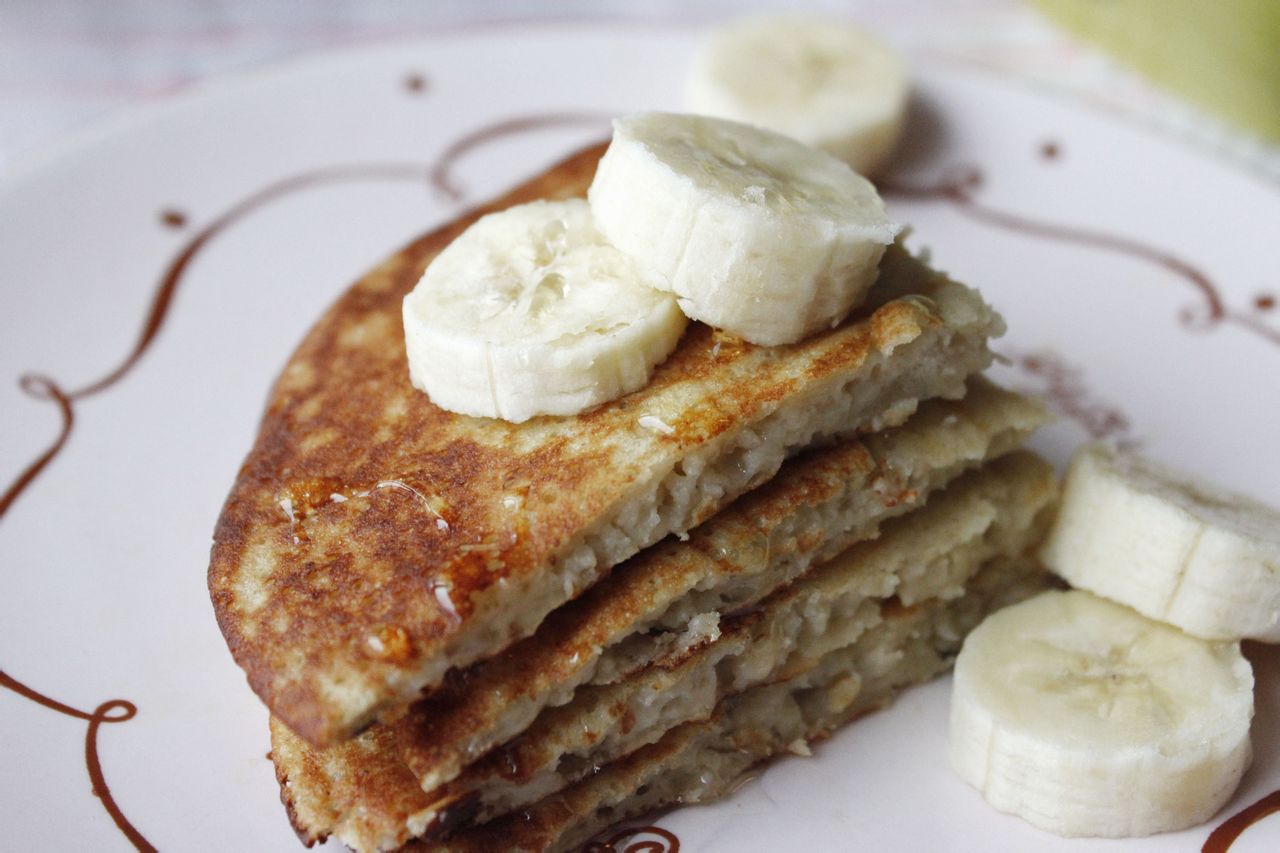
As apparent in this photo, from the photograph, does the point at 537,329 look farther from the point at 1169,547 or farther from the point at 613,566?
the point at 1169,547

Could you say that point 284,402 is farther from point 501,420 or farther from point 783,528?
point 783,528

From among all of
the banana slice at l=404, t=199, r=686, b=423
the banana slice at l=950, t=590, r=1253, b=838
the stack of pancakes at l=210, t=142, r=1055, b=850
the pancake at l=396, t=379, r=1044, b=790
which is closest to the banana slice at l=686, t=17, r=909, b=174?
the stack of pancakes at l=210, t=142, r=1055, b=850

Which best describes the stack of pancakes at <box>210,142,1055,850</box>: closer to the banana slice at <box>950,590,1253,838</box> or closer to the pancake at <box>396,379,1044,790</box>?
the pancake at <box>396,379,1044,790</box>

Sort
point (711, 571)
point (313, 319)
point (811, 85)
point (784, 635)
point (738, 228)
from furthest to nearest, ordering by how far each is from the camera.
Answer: point (811, 85), point (313, 319), point (784, 635), point (711, 571), point (738, 228)

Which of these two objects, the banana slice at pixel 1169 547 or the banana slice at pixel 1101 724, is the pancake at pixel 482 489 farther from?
the banana slice at pixel 1101 724

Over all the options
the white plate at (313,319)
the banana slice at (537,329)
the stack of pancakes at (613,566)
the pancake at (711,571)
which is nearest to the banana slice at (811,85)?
the white plate at (313,319)

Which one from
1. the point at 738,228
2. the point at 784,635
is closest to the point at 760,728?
the point at 784,635
